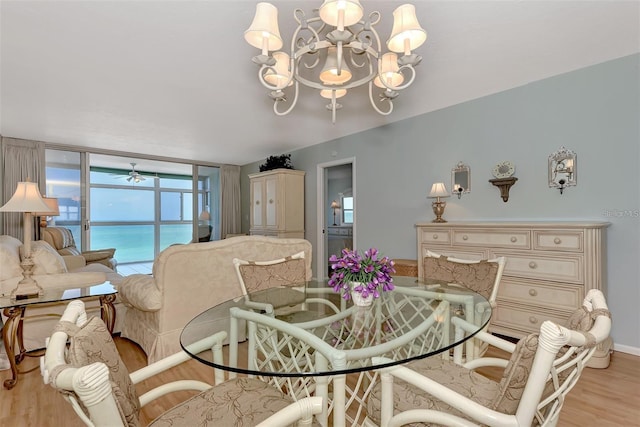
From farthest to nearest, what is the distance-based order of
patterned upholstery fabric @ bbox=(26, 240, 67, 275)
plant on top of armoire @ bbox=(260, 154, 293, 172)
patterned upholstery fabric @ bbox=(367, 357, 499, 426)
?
plant on top of armoire @ bbox=(260, 154, 293, 172), patterned upholstery fabric @ bbox=(26, 240, 67, 275), patterned upholstery fabric @ bbox=(367, 357, 499, 426)

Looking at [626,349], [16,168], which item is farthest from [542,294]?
[16,168]

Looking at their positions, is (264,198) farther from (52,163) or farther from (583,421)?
(583,421)

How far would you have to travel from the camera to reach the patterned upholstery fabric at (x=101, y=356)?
0.80 m

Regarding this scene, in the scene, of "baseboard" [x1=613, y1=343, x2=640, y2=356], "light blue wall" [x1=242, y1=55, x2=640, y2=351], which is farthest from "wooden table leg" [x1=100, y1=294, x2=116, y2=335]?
"baseboard" [x1=613, y1=343, x2=640, y2=356]

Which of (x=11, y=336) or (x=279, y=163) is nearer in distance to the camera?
(x=11, y=336)

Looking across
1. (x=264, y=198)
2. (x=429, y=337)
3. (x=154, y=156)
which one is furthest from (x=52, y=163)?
(x=429, y=337)

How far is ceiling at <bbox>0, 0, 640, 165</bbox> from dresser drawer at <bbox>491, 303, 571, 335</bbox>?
2.07 metres

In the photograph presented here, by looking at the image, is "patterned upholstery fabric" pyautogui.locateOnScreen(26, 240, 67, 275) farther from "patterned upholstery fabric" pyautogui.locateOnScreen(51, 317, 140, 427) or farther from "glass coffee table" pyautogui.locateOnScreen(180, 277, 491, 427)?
"patterned upholstery fabric" pyautogui.locateOnScreen(51, 317, 140, 427)

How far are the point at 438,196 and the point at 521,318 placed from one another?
4.60 feet

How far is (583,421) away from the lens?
1.74m

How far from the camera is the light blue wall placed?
254cm

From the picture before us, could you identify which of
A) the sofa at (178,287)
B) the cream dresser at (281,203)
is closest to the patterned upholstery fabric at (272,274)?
the sofa at (178,287)

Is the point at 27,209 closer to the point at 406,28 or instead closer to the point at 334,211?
the point at 406,28

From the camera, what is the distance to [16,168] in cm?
483
